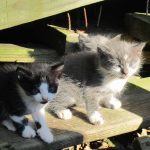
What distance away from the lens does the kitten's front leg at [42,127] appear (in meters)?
3.23

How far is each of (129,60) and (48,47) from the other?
75 centimetres

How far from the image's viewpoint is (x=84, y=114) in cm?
374

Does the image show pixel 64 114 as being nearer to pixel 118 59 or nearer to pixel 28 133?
pixel 28 133

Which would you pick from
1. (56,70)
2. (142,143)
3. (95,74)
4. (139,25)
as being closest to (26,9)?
(56,70)

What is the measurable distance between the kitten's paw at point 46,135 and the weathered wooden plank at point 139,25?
1346 millimetres

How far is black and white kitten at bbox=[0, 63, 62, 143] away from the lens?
10.5 ft

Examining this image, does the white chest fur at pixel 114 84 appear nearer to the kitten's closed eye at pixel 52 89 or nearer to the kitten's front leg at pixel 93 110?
the kitten's front leg at pixel 93 110

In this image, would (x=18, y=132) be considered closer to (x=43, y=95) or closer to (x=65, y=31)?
(x=43, y=95)

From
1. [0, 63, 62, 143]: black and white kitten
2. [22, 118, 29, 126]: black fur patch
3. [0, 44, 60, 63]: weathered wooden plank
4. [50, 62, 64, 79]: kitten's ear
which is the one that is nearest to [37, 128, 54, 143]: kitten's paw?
[0, 63, 62, 143]: black and white kitten

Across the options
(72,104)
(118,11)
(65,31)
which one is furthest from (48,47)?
(118,11)

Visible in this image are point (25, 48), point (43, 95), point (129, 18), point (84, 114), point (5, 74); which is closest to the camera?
point (43, 95)

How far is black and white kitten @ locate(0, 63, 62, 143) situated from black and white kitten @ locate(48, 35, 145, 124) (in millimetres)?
357

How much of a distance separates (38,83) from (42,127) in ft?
1.02

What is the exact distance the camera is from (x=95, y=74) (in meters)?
3.74
